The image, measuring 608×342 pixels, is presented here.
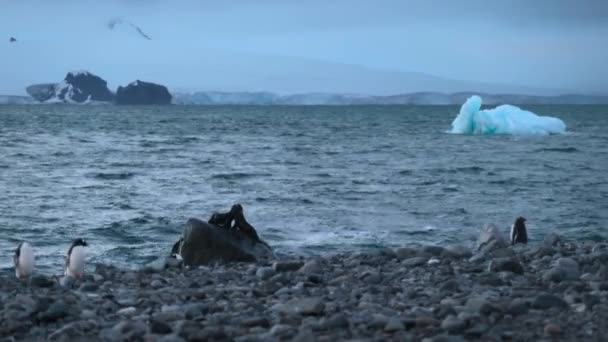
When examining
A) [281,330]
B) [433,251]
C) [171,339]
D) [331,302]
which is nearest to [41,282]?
[331,302]

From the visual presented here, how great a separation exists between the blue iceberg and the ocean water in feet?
16.3

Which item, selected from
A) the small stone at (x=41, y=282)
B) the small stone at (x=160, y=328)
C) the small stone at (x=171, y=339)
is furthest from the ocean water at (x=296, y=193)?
the small stone at (x=171, y=339)

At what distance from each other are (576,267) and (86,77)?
140451mm

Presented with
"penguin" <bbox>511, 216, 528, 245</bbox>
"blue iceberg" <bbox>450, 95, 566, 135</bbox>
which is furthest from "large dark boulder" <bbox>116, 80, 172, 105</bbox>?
"penguin" <bbox>511, 216, 528, 245</bbox>

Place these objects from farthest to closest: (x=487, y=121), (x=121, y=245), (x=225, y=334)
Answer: (x=487, y=121), (x=121, y=245), (x=225, y=334)

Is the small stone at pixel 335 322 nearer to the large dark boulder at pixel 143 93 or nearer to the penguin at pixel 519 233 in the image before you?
the penguin at pixel 519 233

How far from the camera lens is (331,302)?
5926 mm

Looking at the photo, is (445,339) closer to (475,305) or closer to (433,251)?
(475,305)

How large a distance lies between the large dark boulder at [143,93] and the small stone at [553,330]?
131 m

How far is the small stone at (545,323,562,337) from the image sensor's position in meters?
4.94

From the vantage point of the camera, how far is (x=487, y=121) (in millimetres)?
40656

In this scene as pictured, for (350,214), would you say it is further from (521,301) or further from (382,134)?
(382,134)

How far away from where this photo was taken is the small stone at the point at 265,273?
7551mm

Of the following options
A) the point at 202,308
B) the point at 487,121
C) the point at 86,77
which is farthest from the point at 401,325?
the point at 86,77
